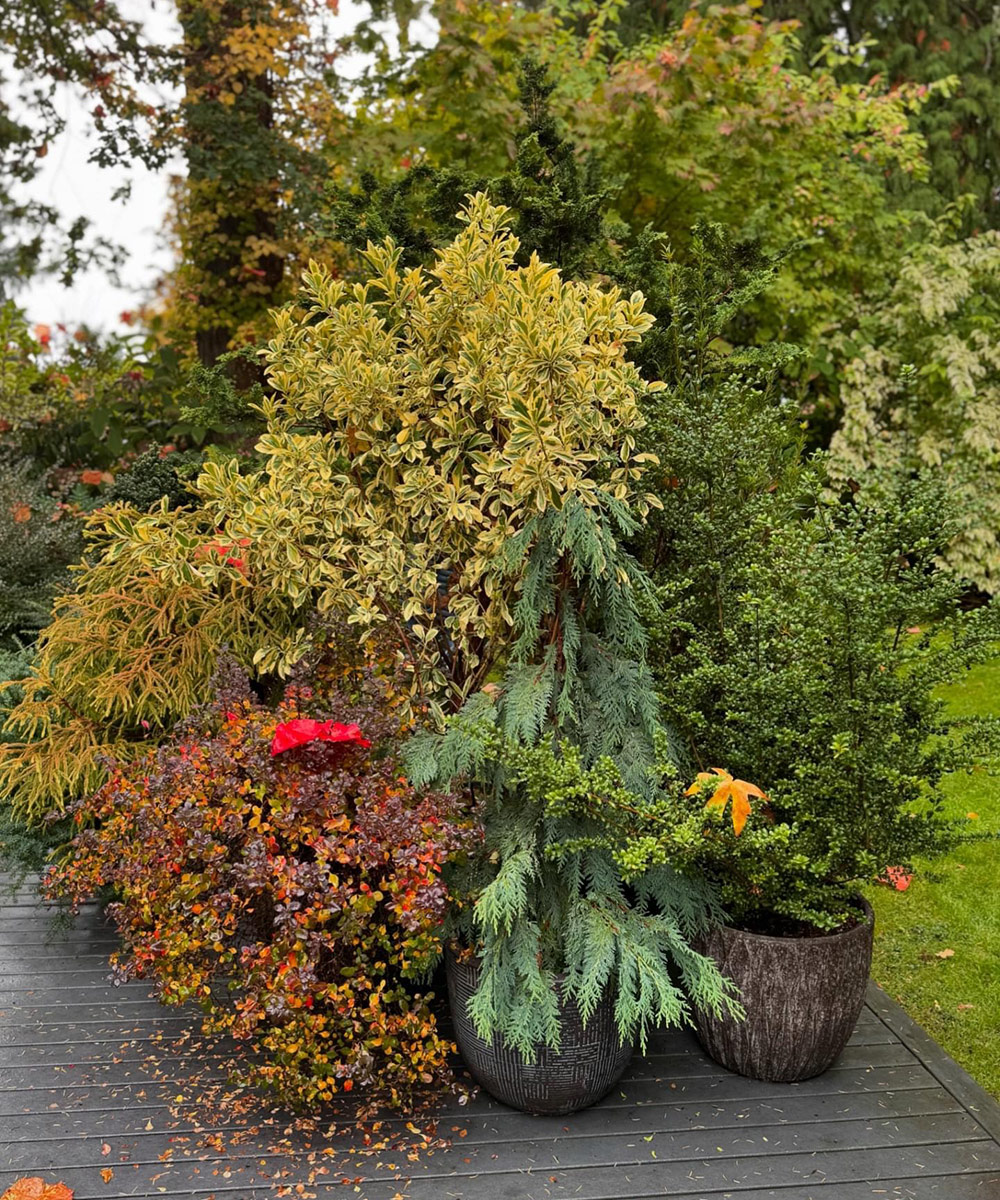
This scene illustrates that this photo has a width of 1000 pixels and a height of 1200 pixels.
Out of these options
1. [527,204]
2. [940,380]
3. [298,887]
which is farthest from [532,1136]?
[940,380]

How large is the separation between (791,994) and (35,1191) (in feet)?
5.67

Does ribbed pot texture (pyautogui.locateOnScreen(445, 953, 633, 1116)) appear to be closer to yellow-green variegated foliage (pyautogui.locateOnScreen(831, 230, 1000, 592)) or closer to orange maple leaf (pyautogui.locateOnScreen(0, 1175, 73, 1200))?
orange maple leaf (pyautogui.locateOnScreen(0, 1175, 73, 1200))

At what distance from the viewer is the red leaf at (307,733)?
8.34ft

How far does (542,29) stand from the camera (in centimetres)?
725

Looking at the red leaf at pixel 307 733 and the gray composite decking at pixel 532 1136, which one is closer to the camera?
the gray composite decking at pixel 532 1136

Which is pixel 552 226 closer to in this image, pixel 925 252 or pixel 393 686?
pixel 393 686

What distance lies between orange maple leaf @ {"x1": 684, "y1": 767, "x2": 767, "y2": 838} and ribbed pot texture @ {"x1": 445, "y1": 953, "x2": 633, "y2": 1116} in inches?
21.0

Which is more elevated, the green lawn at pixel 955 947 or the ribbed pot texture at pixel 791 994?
the ribbed pot texture at pixel 791 994

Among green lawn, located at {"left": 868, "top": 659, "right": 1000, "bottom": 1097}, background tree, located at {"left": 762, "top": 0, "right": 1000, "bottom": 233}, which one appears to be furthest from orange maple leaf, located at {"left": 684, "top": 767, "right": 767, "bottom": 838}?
background tree, located at {"left": 762, "top": 0, "right": 1000, "bottom": 233}

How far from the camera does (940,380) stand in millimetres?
6875

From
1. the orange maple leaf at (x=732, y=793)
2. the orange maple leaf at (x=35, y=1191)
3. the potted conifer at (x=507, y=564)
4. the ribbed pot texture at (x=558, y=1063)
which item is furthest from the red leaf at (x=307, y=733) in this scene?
the orange maple leaf at (x=35, y=1191)

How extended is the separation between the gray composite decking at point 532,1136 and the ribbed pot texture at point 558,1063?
2.2 inches

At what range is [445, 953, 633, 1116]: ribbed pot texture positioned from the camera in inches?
99.4

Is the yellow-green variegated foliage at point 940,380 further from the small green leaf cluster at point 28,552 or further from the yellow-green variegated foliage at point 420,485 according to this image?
the small green leaf cluster at point 28,552
